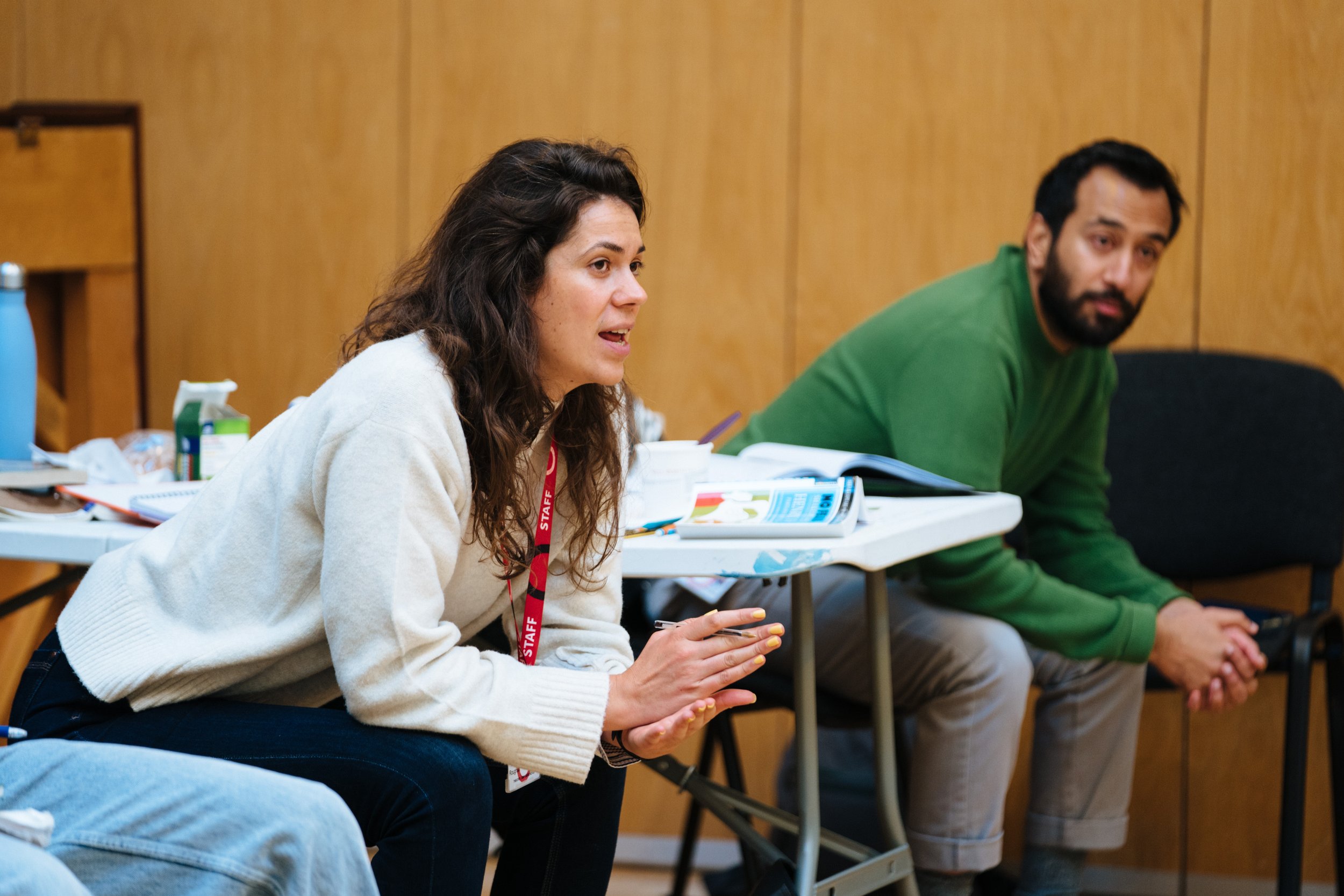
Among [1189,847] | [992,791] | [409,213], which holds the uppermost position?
[409,213]

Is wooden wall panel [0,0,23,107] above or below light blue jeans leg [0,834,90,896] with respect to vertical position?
above

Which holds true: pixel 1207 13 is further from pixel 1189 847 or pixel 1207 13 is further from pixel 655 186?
pixel 1189 847

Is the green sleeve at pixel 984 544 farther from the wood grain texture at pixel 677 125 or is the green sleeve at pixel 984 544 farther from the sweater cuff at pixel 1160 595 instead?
the wood grain texture at pixel 677 125

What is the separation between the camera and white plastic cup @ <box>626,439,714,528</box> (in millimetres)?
1743

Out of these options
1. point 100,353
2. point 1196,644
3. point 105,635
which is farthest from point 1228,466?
point 100,353

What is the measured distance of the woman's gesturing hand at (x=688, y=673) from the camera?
1347 millimetres

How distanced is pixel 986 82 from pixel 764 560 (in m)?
1.60

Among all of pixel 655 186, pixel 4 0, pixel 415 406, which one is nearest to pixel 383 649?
pixel 415 406

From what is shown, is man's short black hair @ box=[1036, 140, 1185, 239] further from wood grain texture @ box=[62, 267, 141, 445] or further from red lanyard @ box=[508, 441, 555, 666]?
wood grain texture @ box=[62, 267, 141, 445]

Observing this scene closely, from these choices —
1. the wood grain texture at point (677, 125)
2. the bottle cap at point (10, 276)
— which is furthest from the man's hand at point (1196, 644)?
the bottle cap at point (10, 276)

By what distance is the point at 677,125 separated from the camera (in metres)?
2.79

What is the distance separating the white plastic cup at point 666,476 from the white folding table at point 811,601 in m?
0.12

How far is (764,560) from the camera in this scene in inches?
57.1

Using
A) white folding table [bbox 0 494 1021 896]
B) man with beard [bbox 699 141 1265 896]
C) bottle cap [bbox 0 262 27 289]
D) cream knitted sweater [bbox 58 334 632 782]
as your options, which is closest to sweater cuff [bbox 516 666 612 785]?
cream knitted sweater [bbox 58 334 632 782]
